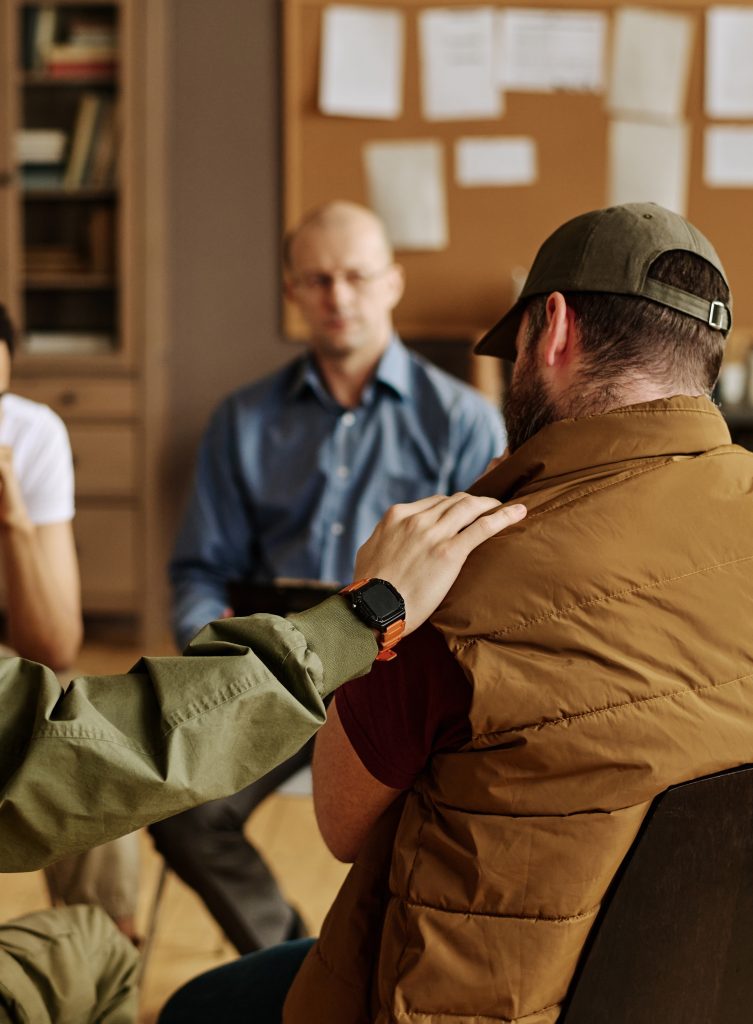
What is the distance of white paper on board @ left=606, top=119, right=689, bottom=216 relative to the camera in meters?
4.01

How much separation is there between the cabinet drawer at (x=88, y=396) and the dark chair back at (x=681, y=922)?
10.8 ft

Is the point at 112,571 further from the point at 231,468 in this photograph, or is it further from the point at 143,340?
the point at 231,468

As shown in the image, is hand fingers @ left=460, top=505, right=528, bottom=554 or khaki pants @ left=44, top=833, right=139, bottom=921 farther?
khaki pants @ left=44, top=833, right=139, bottom=921

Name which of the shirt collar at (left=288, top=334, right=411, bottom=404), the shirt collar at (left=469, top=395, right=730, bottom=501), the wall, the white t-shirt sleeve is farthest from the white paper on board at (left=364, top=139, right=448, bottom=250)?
the shirt collar at (left=469, top=395, right=730, bottom=501)

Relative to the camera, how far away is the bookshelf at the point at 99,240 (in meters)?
3.93

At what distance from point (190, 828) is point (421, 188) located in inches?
110

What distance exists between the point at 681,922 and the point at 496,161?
352 cm

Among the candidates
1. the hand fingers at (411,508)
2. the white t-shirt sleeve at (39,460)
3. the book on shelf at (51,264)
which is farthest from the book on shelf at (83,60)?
the hand fingers at (411,508)

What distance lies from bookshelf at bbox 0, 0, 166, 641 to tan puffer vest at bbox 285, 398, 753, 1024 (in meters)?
3.21

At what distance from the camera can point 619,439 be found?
94 centimetres

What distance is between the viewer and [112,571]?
4.01 meters

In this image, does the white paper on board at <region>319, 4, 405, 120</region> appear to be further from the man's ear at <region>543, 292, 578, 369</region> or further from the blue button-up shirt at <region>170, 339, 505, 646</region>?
the man's ear at <region>543, 292, 578, 369</region>

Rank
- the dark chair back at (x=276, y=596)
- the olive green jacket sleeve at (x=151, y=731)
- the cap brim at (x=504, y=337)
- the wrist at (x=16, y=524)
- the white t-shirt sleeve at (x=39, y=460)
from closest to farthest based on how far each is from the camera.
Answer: the olive green jacket sleeve at (x=151, y=731) < the cap brim at (x=504, y=337) < the dark chair back at (x=276, y=596) < the wrist at (x=16, y=524) < the white t-shirt sleeve at (x=39, y=460)

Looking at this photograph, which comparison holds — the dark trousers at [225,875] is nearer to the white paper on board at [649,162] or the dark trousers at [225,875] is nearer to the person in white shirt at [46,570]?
the person in white shirt at [46,570]
